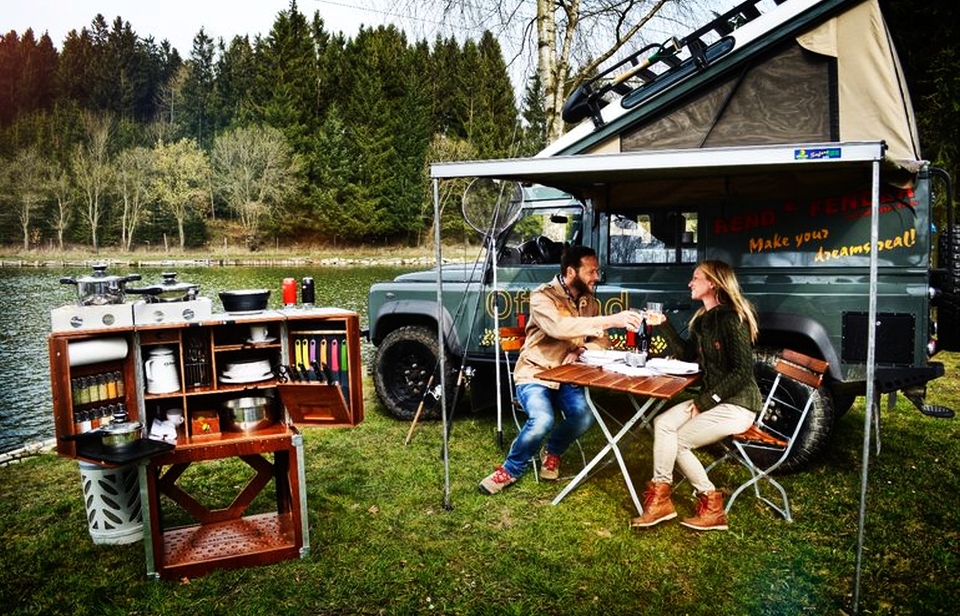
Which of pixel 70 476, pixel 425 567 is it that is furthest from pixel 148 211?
pixel 425 567

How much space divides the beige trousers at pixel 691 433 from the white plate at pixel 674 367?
19 cm

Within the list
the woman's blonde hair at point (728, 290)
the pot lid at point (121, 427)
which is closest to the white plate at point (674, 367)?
the woman's blonde hair at point (728, 290)

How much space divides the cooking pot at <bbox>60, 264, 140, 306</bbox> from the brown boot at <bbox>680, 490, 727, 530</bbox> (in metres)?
3.35

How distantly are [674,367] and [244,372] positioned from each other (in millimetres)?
2485

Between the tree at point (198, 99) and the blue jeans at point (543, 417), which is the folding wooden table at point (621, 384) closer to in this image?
the blue jeans at point (543, 417)

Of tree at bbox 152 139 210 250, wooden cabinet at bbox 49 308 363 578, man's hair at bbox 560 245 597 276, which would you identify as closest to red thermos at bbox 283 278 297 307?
wooden cabinet at bbox 49 308 363 578

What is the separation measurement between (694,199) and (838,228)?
0.98 meters

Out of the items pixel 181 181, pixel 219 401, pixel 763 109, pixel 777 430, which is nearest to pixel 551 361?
pixel 777 430

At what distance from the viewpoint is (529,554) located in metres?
3.65

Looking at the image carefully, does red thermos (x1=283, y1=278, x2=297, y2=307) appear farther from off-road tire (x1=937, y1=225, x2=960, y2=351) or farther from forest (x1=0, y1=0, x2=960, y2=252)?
forest (x1=0, y1=0, x2=960, y2=252)

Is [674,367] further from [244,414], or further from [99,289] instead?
[99,289]

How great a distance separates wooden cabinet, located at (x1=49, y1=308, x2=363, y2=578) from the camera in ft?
11.1

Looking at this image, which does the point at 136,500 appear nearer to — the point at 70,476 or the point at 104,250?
the point at 70,476

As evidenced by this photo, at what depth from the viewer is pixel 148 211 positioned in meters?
45.1
